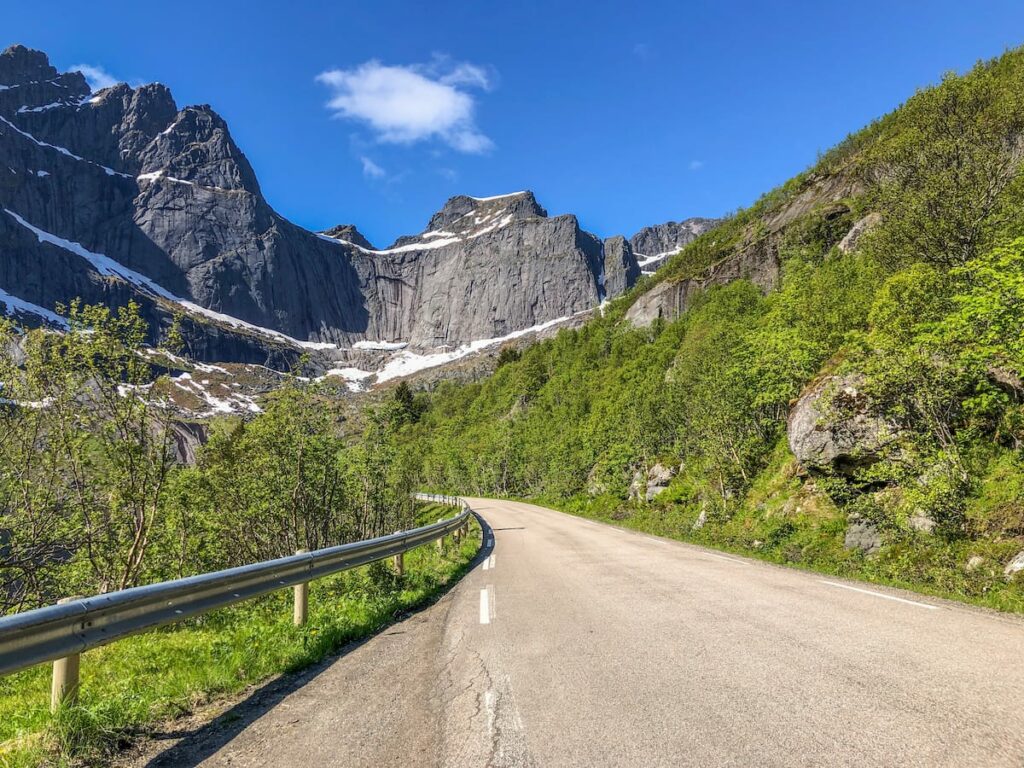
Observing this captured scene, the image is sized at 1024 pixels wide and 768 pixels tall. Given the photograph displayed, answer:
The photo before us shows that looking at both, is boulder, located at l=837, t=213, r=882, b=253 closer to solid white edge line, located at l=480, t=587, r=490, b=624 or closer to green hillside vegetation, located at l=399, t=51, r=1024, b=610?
green hillside vegetation, located at l=399, t=51, r=1024, b=610

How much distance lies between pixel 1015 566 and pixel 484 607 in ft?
27.4

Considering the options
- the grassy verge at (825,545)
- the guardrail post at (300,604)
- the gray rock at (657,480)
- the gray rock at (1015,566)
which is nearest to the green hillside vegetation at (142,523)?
the guardrail post at (300,604)

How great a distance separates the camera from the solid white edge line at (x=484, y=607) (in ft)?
24.0

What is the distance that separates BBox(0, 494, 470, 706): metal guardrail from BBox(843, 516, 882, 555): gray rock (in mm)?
11083

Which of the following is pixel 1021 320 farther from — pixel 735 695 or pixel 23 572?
pixel 23 572

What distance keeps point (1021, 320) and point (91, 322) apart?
16645mm

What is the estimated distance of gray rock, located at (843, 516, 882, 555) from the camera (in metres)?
11.4

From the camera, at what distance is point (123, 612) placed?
4.15 metres

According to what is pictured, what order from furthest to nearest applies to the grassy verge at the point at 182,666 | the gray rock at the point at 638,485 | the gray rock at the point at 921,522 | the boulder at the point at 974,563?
1. the gray rock at the point at 638,485
2. the gray rock at the point at 921,522
3. the boulder at the point at 974,563
4. the grassy verge at the point at 182,666

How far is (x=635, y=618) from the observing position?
6.74 meters

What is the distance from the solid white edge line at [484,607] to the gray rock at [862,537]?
8.25 metres

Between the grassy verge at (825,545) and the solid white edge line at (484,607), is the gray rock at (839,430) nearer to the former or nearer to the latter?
the grassy verge at (825,545)

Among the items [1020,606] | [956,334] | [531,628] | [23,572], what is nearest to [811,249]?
[956,334]

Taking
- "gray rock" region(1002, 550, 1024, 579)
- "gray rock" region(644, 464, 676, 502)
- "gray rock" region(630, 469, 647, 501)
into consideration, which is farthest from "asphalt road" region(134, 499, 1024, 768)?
"gray rock" region(630, 469, 647, 501)
